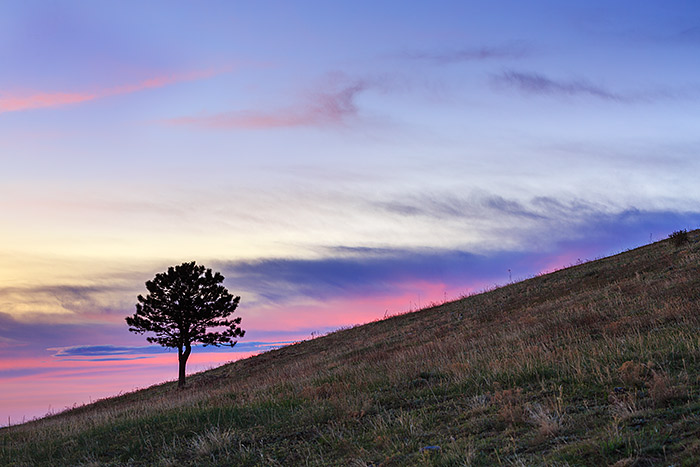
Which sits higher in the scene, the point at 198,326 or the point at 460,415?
the point at 198,326

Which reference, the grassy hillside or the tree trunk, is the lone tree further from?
the grassy hillside

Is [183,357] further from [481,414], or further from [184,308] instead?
[481,414]

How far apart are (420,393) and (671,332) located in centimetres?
674

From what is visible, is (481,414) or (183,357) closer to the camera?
(481,414)

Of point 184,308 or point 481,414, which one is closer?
point 481,414

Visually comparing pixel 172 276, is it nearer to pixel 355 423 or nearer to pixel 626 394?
pixel 355 423

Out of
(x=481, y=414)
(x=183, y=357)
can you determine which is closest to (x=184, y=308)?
(x=183, y=357)

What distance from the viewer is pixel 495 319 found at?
2627cm

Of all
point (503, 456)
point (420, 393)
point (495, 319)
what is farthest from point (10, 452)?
point (495, 319)

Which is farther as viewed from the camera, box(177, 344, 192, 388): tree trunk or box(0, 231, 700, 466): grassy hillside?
box(177, 344, 192, 388): tree trunk

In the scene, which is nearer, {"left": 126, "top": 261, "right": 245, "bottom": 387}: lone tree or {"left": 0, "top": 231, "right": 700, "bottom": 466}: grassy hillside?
{"left": 0, "top": 231, "right": 700, "bottom": 466}: grassy hillside

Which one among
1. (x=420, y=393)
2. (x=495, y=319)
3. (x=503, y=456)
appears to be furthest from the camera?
(x=495, y=319)

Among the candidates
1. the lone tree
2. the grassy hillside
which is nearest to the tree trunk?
the lone tree

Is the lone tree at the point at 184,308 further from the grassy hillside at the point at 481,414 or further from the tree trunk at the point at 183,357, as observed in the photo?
the grassy hillside at the point at 481,414
